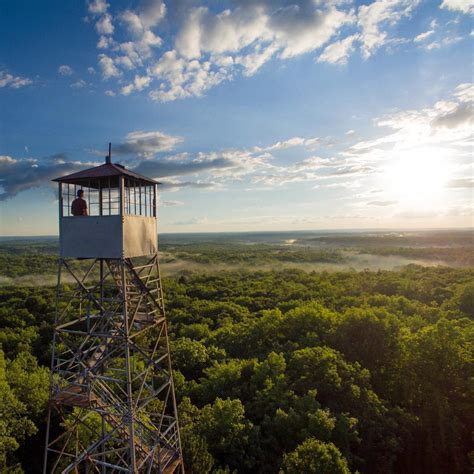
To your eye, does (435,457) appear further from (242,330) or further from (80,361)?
(80,361)

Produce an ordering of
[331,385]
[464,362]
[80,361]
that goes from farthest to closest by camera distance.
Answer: [464,362], [331,385], [80,361]

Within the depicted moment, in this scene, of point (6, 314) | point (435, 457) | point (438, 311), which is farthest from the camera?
point (6, 314)

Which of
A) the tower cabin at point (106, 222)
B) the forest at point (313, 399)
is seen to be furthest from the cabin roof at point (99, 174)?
the forest at point (313, 399)

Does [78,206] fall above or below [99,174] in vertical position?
below

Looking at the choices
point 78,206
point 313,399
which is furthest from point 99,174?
point 313,399

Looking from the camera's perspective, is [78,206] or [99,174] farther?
[78,206]

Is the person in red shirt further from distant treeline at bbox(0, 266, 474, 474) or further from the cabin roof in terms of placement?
distant treeline at bbox(0, 266, 474, 474)

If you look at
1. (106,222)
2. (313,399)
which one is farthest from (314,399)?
(106,222)

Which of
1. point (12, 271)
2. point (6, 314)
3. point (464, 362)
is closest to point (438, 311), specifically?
point (464, 362)

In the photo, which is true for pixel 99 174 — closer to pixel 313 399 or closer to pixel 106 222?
pixel 106 222

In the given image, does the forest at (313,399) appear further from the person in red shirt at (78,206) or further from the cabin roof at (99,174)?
the cabin roof at (99,174)

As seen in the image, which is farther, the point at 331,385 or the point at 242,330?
the point at 242,330
